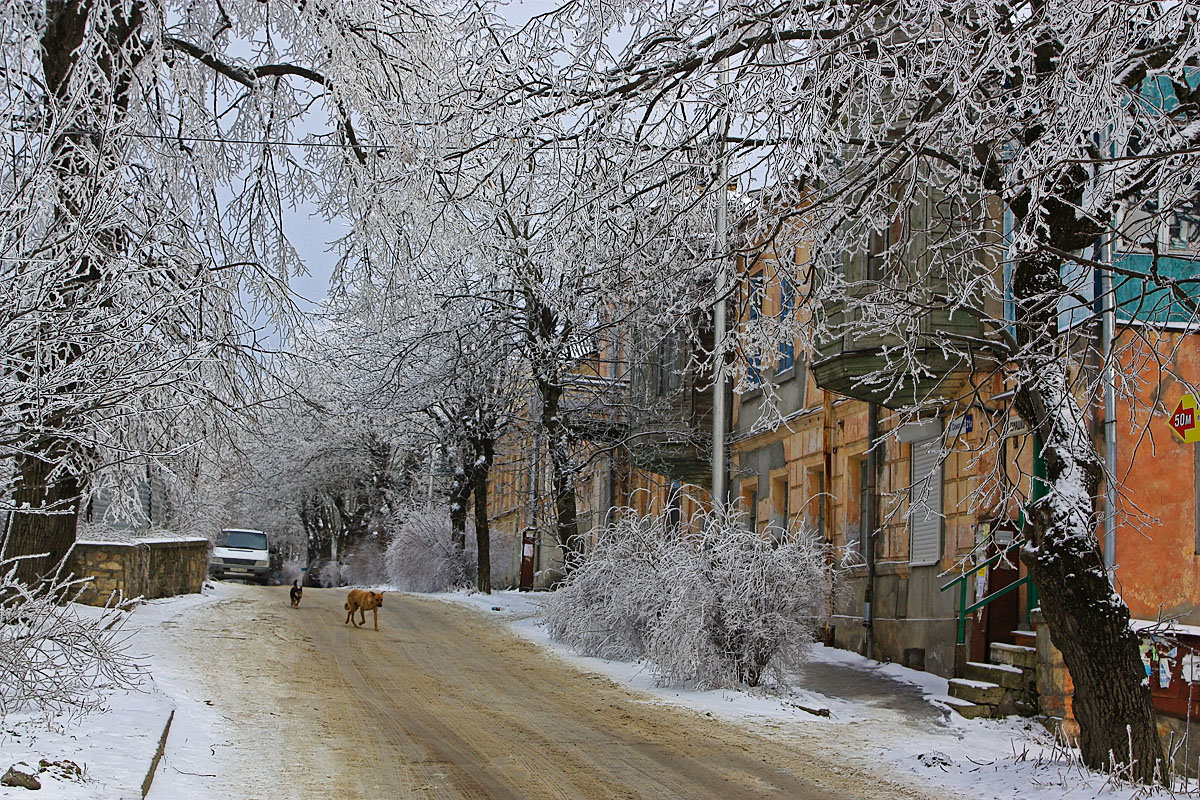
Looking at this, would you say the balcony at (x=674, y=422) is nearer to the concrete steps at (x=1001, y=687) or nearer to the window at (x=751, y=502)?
the window at (x=751, y=502)

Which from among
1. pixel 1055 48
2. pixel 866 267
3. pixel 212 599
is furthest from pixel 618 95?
pixel 212 599

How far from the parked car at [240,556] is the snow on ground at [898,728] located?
928 inches

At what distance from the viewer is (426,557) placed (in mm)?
35750

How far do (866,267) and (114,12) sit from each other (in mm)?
10790

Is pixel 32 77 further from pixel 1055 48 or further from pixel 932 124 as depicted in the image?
pixel 1055 48

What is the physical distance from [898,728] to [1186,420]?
4298 millimetres

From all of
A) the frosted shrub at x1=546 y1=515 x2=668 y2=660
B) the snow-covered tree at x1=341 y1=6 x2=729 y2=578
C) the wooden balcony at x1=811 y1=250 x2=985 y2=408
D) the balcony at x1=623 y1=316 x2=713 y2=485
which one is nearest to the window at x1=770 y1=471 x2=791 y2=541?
the balcony at x1=623 y1=316 x2=713 y2=485

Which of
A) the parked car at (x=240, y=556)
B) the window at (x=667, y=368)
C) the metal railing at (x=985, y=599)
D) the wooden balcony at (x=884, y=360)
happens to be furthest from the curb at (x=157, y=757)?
the parked car at (x=240, y=556)

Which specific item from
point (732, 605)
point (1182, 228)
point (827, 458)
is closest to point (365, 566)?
point (827, 458)

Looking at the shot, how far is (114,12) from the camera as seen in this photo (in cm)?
1187

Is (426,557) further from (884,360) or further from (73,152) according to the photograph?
(73,152)

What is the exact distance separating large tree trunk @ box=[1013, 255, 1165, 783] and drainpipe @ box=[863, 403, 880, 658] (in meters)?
10.0

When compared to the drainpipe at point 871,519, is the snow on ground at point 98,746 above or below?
below

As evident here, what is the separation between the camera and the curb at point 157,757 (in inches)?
275
